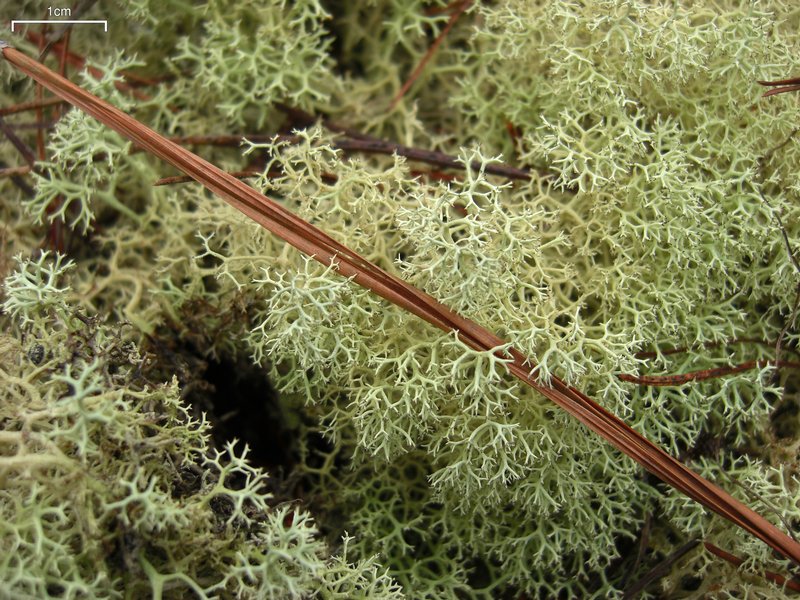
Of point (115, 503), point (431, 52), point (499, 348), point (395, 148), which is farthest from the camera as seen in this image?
point (431, 52)

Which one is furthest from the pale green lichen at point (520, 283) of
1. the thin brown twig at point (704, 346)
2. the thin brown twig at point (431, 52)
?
the thin brown twig at point (431, 52)

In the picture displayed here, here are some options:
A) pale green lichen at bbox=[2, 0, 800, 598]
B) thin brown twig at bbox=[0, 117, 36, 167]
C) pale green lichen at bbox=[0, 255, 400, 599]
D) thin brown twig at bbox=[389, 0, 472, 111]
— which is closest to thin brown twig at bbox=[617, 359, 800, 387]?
pale green lichen at bbox=[2, 0, 800, 598]

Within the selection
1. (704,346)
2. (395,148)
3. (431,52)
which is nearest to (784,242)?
(704,346)

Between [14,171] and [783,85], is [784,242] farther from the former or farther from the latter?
[14,171]

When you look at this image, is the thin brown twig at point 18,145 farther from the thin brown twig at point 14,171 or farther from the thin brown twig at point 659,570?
the thin brown twig at point 659,570

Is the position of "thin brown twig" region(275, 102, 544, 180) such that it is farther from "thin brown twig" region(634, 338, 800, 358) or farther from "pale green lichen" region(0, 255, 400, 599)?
"pale green lichen" region(0, 255, 400, 599)
